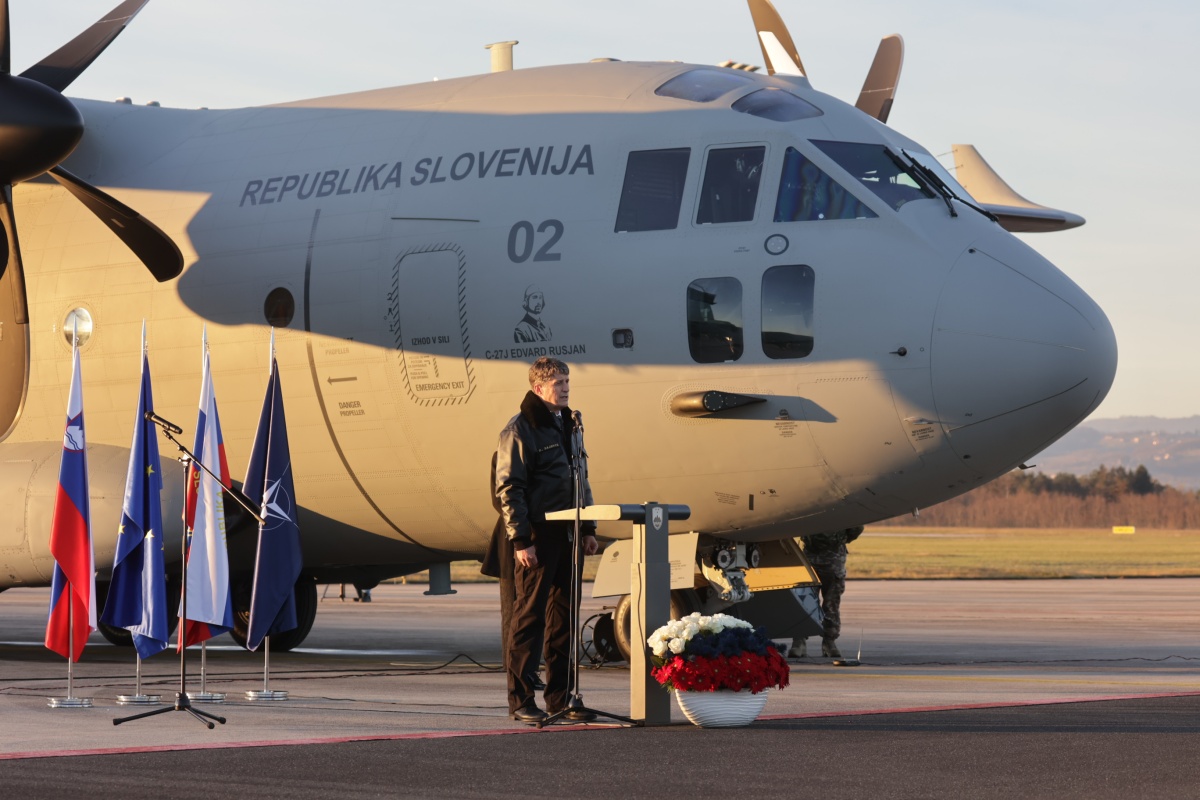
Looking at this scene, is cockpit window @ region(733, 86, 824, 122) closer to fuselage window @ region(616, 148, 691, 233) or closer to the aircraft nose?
fuselage window @ region(616, 148, 691, 233)

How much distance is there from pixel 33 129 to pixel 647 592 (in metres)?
6.92

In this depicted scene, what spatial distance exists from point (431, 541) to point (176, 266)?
3.67 meters

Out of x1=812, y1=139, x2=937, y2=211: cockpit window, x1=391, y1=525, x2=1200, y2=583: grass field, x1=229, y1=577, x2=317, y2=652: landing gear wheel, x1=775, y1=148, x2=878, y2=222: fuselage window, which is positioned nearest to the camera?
x1=775, y1=148, x2=878, y2=222: fuselage window

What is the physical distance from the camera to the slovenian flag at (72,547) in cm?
1312

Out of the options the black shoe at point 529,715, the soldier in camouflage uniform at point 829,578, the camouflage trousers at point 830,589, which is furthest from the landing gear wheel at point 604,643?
the black shoe at point 529,715

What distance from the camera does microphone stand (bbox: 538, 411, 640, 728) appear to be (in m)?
11.2

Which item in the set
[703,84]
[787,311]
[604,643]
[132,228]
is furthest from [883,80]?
[132,228]

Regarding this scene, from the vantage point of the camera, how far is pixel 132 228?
16125mm

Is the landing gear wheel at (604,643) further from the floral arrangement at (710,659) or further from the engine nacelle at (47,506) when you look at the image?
the floral arrangement at (710,659)

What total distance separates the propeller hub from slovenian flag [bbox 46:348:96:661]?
2343 millimetres

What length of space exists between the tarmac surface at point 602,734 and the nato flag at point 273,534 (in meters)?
0.66

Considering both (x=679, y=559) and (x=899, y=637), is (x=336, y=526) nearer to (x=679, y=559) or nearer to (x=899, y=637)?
(x=679, y=559)

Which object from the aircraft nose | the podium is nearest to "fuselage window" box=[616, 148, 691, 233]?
the aircraft nose

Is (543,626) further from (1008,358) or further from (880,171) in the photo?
(880,171)
